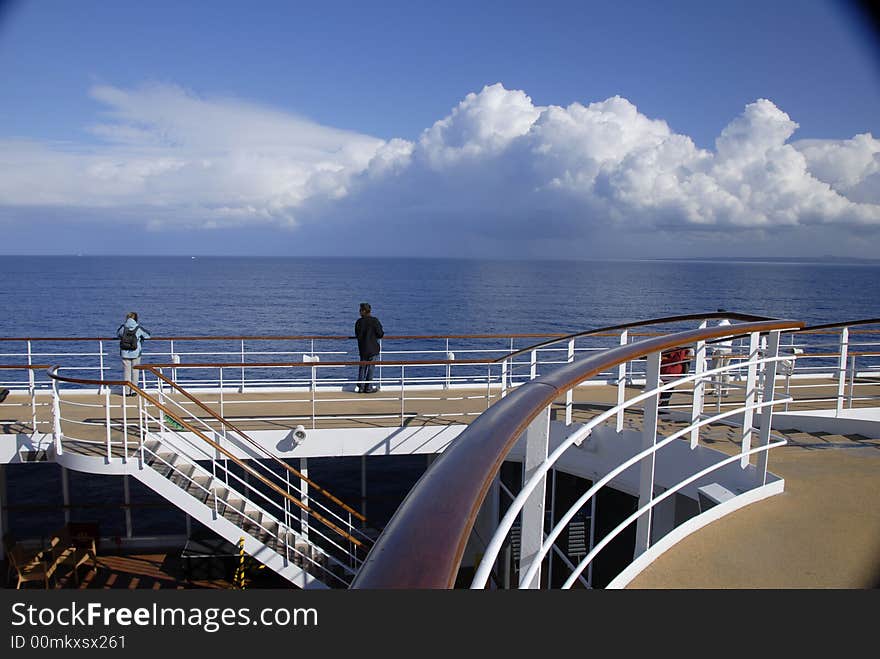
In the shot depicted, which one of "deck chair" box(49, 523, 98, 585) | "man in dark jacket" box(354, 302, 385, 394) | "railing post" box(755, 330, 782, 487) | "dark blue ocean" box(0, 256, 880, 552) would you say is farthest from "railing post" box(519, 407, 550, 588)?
"dark blue ocean" box(0, 256, 880, 552)

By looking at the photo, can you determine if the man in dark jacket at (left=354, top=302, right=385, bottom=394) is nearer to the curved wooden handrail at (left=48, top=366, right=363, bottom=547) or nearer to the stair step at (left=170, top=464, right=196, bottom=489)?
the stair step at (left=170, top=464, right=196, bottom=489)

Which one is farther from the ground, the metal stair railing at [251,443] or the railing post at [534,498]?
the railing post at [534,498]

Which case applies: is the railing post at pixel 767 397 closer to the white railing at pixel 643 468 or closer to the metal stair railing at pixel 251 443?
the white railing at pixel 643 468

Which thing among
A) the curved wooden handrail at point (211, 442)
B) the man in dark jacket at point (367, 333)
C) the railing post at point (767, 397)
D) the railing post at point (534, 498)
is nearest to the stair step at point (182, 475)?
the curved wooden handrail at point (211, 442)

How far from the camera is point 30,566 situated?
348 inches

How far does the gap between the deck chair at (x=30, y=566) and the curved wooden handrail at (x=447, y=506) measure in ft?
31.5

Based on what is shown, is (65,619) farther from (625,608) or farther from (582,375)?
(582,375)

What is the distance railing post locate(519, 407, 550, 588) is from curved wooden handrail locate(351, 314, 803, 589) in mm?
150

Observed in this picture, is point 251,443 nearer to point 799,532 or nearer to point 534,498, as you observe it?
point 799,532

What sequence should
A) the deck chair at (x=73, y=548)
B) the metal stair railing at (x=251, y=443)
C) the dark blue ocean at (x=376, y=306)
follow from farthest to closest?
the dark blue ocean at (x=376, y=306) < the deck chair at (x=73, y=548) < the metal stair railing at (x=251, y=443)

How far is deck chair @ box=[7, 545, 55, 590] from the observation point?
872 cm

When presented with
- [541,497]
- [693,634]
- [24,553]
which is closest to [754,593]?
[693,634]

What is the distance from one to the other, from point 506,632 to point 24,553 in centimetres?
1054

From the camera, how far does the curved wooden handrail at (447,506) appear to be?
942 millimetres
